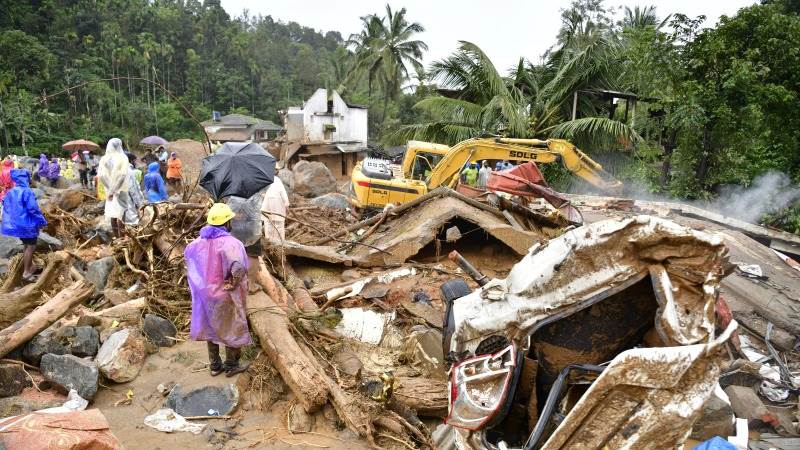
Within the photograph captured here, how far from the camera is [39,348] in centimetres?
425

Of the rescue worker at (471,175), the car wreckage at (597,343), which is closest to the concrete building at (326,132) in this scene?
the rescue worker at (471,175)

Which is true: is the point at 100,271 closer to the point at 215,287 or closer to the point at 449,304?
the point at 215,287

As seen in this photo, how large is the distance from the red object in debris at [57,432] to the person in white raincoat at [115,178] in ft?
19.2

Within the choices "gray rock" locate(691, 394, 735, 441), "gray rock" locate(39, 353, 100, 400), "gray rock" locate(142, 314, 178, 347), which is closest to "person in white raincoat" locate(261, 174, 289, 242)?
"gray rock" locate(142, 314, 178, 347)

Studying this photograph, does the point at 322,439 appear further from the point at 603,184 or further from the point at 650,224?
the point at 603,184

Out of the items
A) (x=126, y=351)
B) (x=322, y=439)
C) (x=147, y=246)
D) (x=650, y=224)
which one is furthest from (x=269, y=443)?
(x=147, y=246)

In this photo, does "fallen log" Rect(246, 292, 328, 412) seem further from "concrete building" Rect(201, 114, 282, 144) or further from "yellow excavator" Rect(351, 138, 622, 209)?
"concrete building" Rect(201, 114, 282, 144)

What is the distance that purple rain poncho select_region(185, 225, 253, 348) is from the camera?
14.0ft

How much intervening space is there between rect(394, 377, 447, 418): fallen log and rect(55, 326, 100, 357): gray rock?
2741 millimetres

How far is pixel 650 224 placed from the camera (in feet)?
8.51

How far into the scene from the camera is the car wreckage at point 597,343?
93.6 inches

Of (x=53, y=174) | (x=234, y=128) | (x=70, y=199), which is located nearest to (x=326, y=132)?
(x=234, y=128)

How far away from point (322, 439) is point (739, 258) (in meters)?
6.53

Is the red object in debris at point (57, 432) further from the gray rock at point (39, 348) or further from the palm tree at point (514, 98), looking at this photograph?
the palm tree at point (514, 98)
